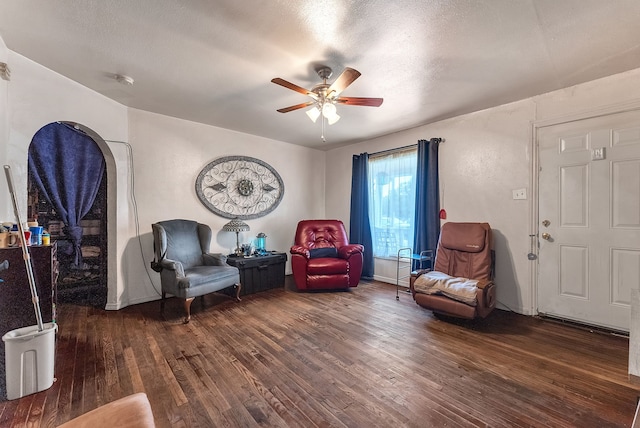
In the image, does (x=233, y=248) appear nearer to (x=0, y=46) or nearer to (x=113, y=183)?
(x=113, y=183)

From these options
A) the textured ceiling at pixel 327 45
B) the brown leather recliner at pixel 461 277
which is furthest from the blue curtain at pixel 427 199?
the textured ceiling at pixel 327 45

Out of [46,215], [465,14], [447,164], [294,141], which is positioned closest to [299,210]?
[294,141]

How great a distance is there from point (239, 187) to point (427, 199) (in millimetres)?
2765

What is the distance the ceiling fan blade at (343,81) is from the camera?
1.91m

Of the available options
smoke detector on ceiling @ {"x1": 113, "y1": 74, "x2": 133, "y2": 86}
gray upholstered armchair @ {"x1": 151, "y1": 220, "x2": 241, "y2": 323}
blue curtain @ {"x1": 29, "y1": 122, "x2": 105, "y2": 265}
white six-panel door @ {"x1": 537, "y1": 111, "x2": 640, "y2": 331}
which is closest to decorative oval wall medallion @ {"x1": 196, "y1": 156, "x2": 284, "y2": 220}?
gray upholstered armchair @ {"x1": 151, "y1": 220, "x2": 241, "y2": 323}

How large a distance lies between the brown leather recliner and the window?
83 cm

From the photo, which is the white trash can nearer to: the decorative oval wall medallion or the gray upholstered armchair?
the gray upholstered armchair

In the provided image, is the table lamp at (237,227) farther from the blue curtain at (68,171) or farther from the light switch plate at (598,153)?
the light switch plate at (598,153)

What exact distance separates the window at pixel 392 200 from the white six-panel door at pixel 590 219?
60.0 inches

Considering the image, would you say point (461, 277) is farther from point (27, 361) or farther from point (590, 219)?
point (27, 361)

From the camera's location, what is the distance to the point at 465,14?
170cm

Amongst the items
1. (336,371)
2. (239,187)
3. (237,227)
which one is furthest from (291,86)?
(239,187)

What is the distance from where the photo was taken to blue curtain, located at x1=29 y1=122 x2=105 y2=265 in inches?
123

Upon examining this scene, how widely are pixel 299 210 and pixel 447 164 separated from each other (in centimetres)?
258
